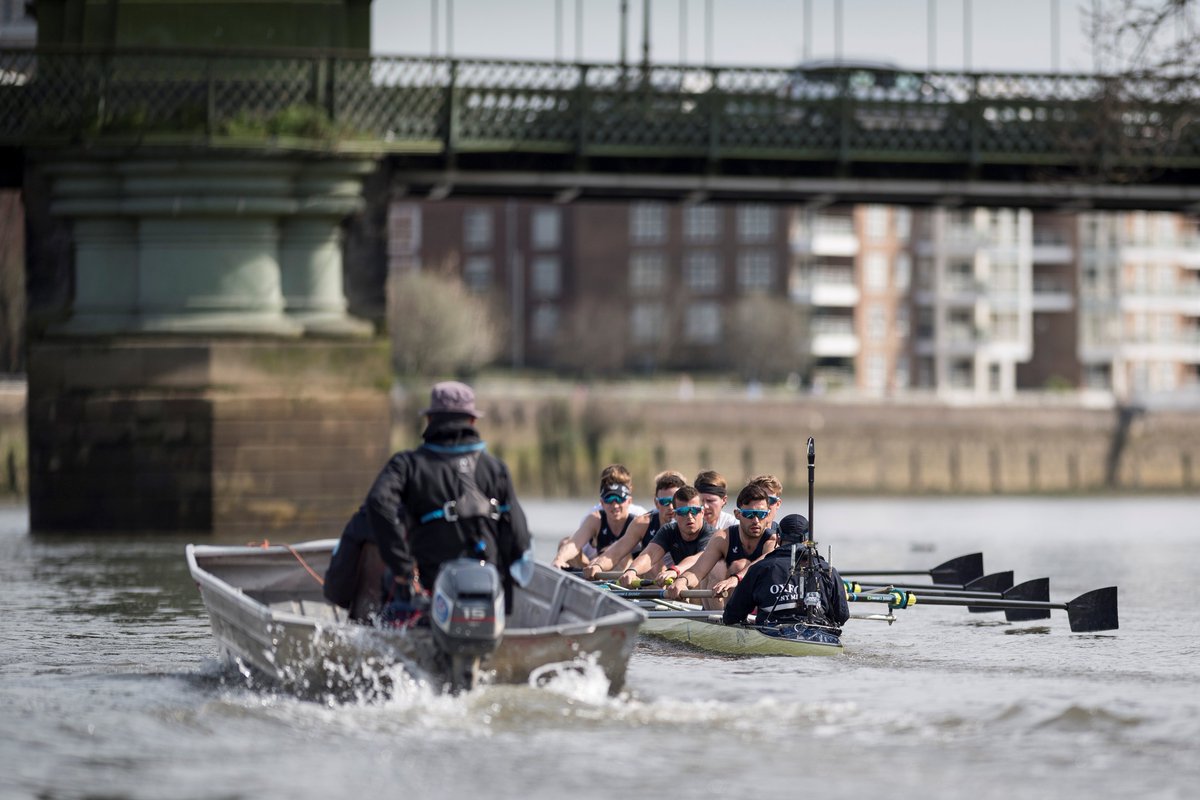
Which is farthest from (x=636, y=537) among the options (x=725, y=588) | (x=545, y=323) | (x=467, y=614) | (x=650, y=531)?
(x=545, y=323)

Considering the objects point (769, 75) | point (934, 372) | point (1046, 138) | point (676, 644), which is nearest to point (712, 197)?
point (769, 75)

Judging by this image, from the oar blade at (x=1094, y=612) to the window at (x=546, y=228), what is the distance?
316 feet

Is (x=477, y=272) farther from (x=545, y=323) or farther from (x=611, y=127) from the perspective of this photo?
(x=611, y=127)

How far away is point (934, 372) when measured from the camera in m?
117

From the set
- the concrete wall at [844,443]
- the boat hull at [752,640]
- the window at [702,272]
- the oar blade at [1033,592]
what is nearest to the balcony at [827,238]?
the window at [702,272]

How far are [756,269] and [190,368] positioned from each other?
78.9 metres

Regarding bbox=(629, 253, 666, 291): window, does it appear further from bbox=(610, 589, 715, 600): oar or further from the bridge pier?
bbox=(610, 589, 715, 600): oar

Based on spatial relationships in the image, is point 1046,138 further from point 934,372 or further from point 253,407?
point 934,372

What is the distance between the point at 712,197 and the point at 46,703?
25168 millimetres

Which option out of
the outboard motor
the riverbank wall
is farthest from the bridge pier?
the riverbank wall

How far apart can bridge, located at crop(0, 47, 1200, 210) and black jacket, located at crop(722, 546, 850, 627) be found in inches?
719

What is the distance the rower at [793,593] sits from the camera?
55.9 ft

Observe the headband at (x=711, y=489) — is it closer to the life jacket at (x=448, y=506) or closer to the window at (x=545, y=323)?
the life jacket at (x=448, y=506)

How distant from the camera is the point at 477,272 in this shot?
120 m
